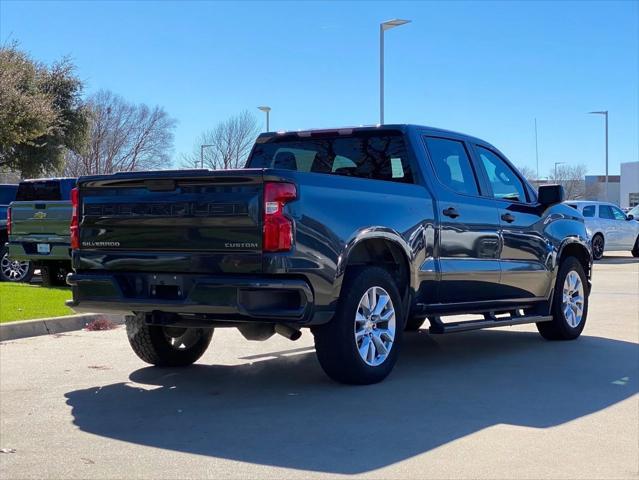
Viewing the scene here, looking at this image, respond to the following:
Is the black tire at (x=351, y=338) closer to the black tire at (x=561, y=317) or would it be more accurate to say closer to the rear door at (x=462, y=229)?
the rear door at (x=462, y=229)

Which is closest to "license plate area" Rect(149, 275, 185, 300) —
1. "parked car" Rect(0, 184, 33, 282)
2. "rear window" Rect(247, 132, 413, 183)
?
"rear window" Rect(247, 132, 413, 183)

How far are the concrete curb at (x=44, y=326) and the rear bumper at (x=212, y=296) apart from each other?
3131mm

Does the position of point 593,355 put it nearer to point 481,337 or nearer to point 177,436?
point 481,337

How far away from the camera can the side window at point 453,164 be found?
748cm

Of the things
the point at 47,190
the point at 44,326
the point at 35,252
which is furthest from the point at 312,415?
the point at 47,190

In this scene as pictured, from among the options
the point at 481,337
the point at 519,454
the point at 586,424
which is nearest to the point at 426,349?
the point at 481,337

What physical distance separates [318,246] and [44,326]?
15.1 ft

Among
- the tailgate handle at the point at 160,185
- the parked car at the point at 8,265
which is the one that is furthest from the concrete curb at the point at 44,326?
the parked car at the point at 8,265

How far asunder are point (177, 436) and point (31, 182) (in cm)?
1077

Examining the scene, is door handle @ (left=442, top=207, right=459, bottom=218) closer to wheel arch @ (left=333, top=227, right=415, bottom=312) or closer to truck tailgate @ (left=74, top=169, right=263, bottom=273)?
wheel arch @ (left=333, top=227, right=415, bottom=312)

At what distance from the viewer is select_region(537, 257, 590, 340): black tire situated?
8773mm

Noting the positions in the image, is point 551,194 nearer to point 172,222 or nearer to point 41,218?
point 172,222

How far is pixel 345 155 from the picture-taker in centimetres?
762

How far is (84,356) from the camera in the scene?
790cm
